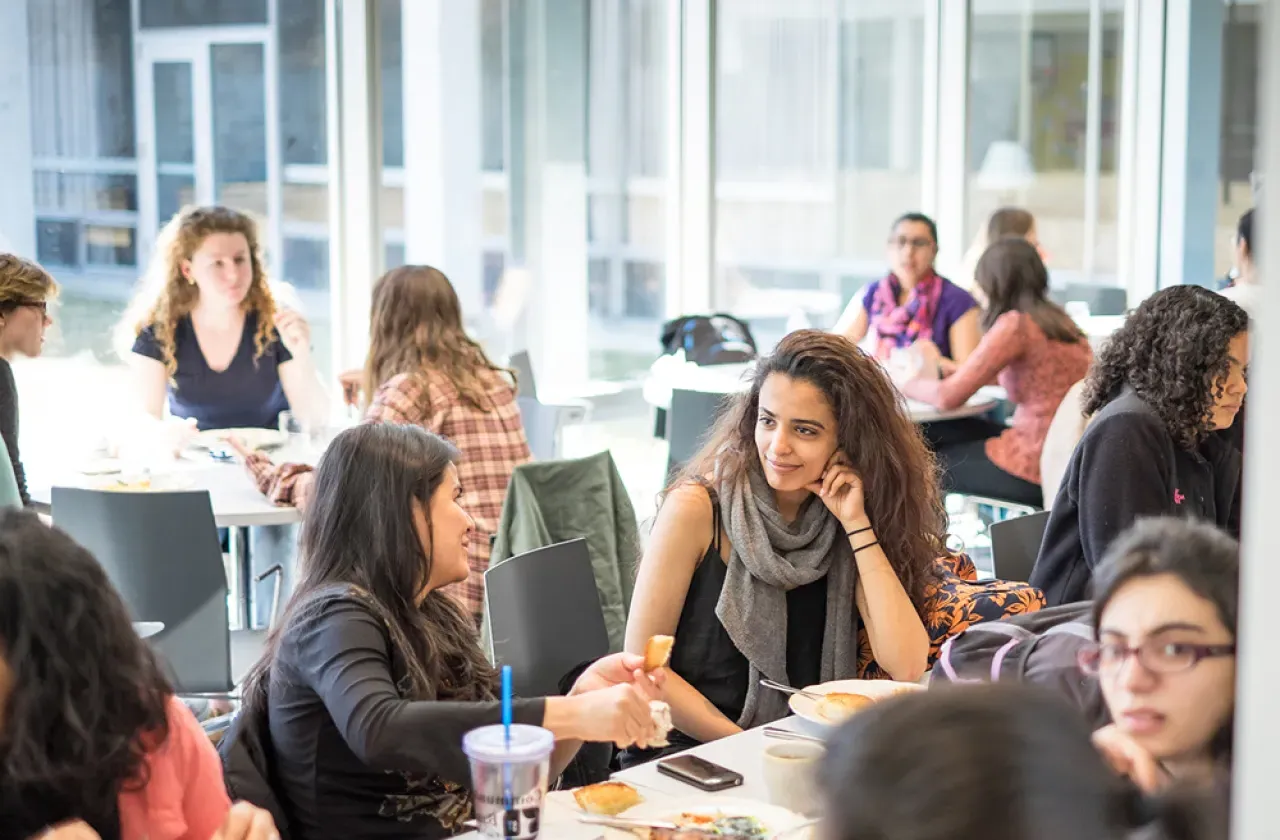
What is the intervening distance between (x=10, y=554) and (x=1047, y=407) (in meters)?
4.41

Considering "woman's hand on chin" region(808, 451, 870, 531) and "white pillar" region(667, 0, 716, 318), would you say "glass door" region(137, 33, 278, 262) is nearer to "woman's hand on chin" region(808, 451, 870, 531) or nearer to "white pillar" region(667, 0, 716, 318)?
"white pillar" region(667, 0, 716, 318)

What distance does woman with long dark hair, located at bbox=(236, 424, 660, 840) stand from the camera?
77.5 inches

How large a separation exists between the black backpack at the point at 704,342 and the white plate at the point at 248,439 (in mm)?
2170

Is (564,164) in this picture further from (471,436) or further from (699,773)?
(699,773)

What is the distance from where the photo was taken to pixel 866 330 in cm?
654

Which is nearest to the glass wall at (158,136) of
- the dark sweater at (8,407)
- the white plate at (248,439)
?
the white plate at (248,439)

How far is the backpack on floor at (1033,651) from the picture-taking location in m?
1.87

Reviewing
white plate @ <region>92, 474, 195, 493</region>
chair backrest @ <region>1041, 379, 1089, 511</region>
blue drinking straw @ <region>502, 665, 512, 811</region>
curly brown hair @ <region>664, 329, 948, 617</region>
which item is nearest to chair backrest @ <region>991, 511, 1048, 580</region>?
curly brown hair @ <region>664, 329, 948, 617</region>

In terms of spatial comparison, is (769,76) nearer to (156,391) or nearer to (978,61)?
(978,61)

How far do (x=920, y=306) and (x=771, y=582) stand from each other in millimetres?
3757

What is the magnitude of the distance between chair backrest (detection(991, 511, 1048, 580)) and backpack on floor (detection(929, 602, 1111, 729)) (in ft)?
3.71

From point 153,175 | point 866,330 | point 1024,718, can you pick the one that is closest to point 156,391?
point 153,175

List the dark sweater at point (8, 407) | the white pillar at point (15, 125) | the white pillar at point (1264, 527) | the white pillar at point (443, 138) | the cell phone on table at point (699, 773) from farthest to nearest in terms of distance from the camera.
Answer: the white pillar at point (443, 138)
the white pillar at point (15, 125)
the dark sweater at point (8, 407)
the cell phone on table at point (699, 773)
the white pillar at point (1264, 527)

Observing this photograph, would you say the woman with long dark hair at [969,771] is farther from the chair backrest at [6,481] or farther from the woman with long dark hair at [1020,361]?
the woman with long dark hair at [1020,361]
